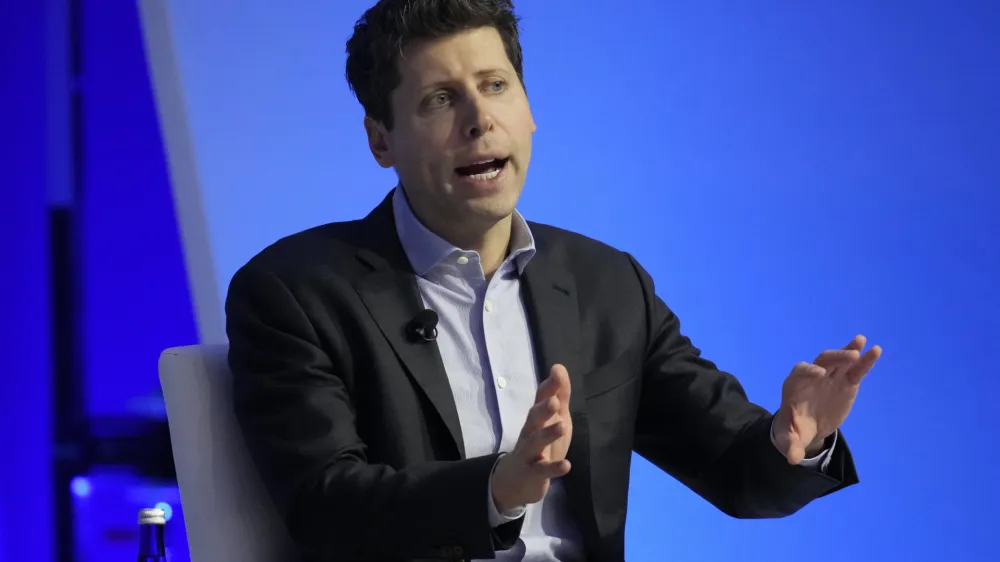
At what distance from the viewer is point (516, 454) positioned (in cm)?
142

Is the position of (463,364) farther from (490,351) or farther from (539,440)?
(539,440)

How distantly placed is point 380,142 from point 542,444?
72 centimetres

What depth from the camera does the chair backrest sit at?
1628 mm

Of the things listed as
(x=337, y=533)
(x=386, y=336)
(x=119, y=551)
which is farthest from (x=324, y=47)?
(x=337, y=533)

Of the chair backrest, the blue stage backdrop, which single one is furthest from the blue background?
the chair backrest

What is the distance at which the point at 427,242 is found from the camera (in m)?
1.80

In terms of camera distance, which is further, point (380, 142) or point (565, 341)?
point (380, 142)

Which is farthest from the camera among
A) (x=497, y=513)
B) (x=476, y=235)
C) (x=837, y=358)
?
(x=476, y=235)

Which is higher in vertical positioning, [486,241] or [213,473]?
[486,241]

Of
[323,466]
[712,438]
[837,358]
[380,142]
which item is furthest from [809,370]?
[380,142]

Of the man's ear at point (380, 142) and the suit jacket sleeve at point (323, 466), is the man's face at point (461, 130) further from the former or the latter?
the suit jacket sleeve at point (323, 466)

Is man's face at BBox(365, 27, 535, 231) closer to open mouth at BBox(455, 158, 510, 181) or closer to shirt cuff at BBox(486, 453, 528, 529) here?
open mouth at BBox(455, 158, 510, 181)

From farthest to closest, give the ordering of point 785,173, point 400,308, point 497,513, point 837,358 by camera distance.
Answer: point 785,173, point 400,308, point 837,358, point 497,513

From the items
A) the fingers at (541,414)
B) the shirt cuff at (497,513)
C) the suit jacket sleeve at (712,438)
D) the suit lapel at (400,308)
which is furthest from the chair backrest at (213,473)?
the suit jacket sleeve at (712,438)
